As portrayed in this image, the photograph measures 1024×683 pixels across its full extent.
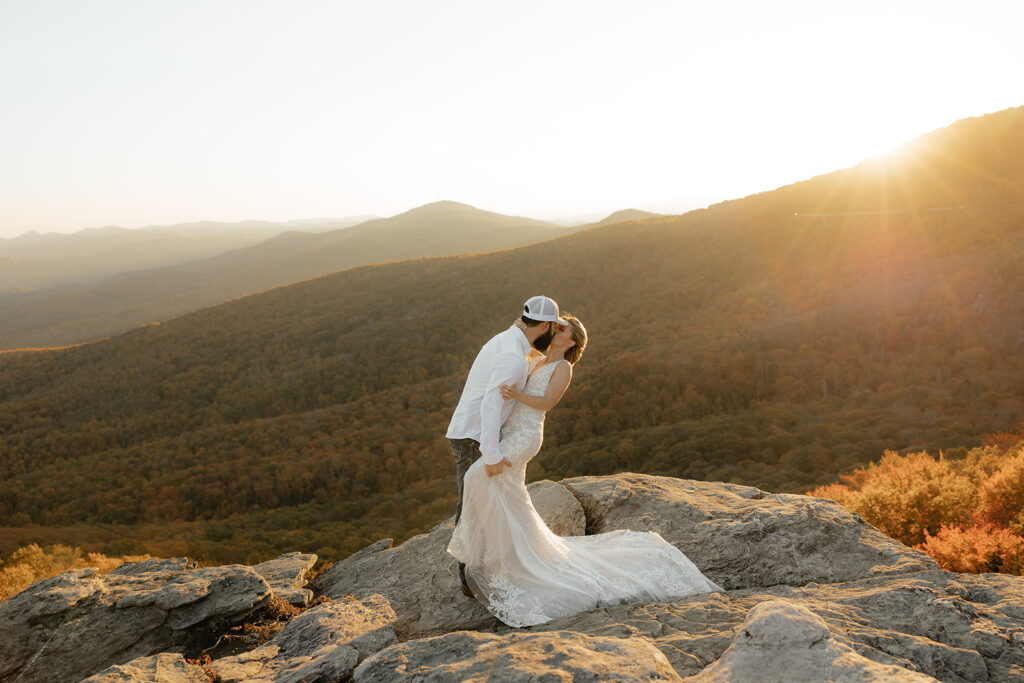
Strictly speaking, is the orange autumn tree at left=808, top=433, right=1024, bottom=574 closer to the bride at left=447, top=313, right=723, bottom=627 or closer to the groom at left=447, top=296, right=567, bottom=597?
the bride at left=447, top=313, right=723, bottom=627

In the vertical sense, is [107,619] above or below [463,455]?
A: below

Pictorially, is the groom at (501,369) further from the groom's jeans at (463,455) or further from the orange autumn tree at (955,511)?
the orange autumn tree at (955,511)

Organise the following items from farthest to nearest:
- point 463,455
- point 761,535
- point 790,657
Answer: point 761,535 → point 463,455 → point 790,657

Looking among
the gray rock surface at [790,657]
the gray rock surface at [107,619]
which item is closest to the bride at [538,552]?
the gray rock surface at [790,657]

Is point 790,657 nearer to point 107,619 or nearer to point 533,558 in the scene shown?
point 533,558

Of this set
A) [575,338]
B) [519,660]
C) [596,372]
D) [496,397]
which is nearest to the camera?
[519,660]

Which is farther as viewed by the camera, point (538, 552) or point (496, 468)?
point (538, 552)

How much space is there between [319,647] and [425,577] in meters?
1.75

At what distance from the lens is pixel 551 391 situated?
4410 millimetres

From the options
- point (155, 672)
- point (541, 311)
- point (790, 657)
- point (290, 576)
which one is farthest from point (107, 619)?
point (790, 657)

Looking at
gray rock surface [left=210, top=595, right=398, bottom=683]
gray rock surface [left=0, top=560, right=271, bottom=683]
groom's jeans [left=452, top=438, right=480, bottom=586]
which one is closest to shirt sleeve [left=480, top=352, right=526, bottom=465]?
groom's jeans [left=452, top=438, right=480, bottom=586]

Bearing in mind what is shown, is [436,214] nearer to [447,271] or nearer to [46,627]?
[447,271]

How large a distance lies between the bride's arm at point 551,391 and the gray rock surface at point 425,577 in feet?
6.17

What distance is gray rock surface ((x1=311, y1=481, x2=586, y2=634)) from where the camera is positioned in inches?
196
